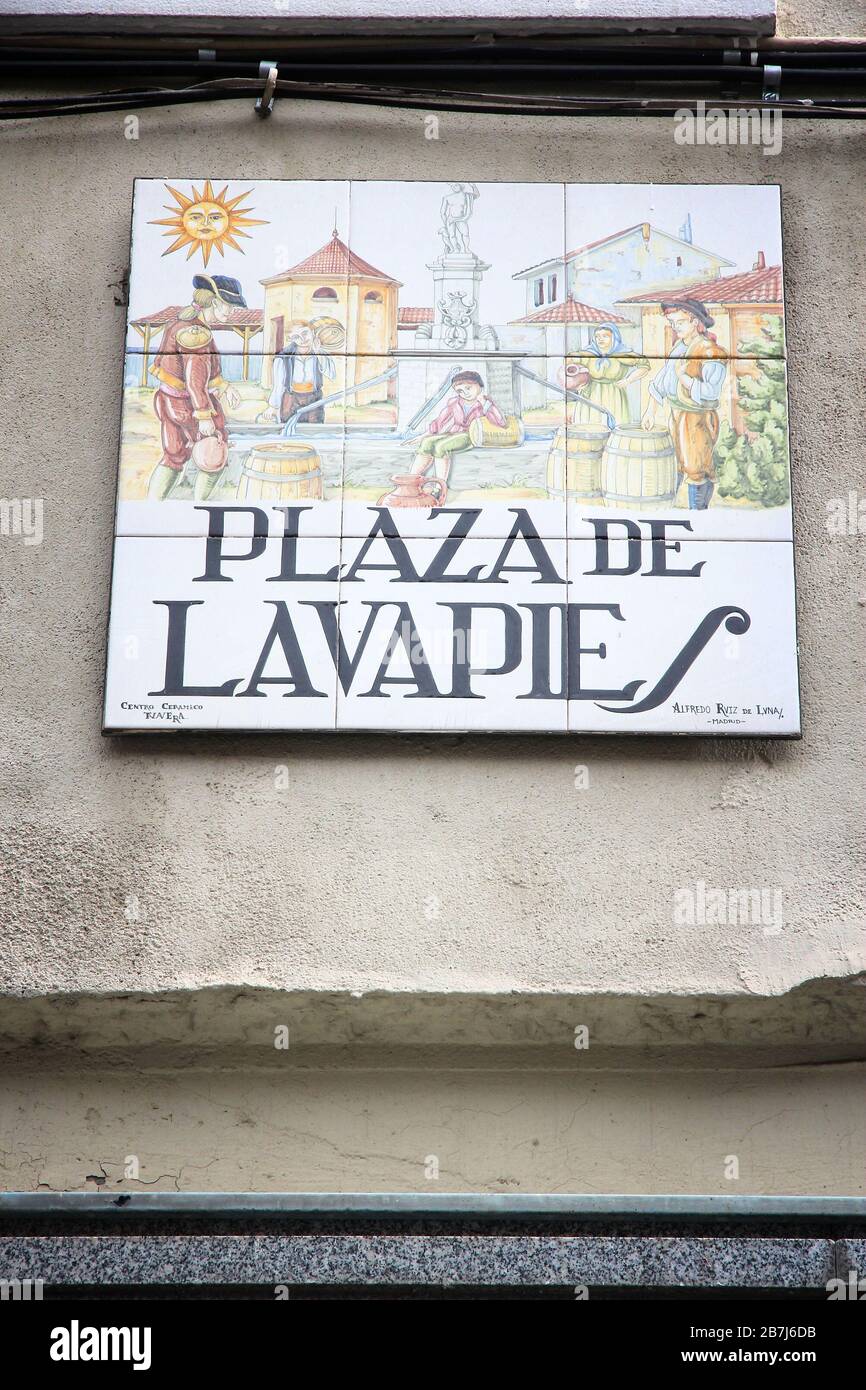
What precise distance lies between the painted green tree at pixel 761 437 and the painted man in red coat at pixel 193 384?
160 centimetres

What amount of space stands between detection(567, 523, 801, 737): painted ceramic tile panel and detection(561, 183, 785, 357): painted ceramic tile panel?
717 millimetres

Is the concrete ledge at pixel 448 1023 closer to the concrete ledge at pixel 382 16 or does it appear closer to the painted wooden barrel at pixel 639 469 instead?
the painted wooden barrel at pixel 639 469

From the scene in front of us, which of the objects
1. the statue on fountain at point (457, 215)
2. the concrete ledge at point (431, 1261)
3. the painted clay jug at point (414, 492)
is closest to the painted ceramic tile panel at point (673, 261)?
the statue on fountain at point (457, 215)

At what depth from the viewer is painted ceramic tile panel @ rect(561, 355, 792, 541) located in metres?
4.29

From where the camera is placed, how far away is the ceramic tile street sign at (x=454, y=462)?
163 inches

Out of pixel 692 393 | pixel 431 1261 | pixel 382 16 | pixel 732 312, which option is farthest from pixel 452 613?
pixel 382 16

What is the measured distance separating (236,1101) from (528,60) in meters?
3.54

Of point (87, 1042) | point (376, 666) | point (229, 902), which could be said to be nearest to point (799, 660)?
point (376, 666)

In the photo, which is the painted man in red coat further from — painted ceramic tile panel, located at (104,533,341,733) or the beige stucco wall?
the beige stucco wall

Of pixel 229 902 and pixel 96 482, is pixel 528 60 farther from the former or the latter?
Answer: pixel 229 902

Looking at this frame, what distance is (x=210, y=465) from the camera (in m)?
4.34

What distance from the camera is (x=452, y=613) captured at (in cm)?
421

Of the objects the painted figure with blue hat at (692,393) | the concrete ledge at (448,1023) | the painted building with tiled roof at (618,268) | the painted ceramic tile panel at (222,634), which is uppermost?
the painted building with tiled roof at (618,268)

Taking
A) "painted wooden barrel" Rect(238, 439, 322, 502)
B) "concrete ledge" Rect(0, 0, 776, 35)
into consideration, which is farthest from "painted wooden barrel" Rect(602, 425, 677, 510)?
"concrete ledge" Rect(0, 0, 776, 35)
